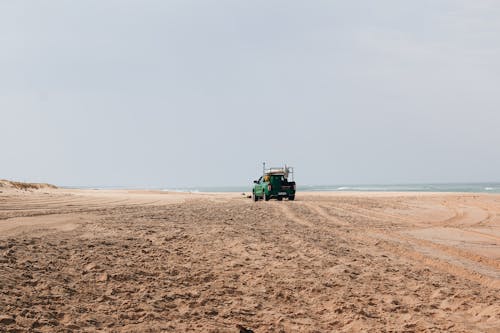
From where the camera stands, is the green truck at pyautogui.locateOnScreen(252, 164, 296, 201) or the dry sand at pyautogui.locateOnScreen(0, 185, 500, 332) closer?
the dry sand at pyautogui.locateOnScreen(0, 185, 500, 332)

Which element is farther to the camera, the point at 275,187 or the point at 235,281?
the point at 275,187

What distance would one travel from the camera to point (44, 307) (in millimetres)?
6707

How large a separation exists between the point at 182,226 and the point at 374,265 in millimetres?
6171

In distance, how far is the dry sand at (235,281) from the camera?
6855 mm

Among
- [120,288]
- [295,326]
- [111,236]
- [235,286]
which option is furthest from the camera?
[111,236]

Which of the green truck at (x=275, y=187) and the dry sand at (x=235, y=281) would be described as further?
the green truck at (x=275, y=187)

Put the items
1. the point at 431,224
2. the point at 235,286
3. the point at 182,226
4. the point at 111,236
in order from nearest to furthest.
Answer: the point at 235,286 → the point at 111,236 → the point at 182,226 → the point at 431,224

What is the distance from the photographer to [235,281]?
347 inches

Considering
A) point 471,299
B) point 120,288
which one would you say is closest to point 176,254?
point 120,288

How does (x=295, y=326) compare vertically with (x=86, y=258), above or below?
below

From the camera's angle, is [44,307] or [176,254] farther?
[176,254]

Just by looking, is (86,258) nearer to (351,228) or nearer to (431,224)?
(351,228)

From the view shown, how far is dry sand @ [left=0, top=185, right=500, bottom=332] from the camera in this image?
6855mm

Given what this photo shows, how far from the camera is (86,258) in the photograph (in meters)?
9.58
